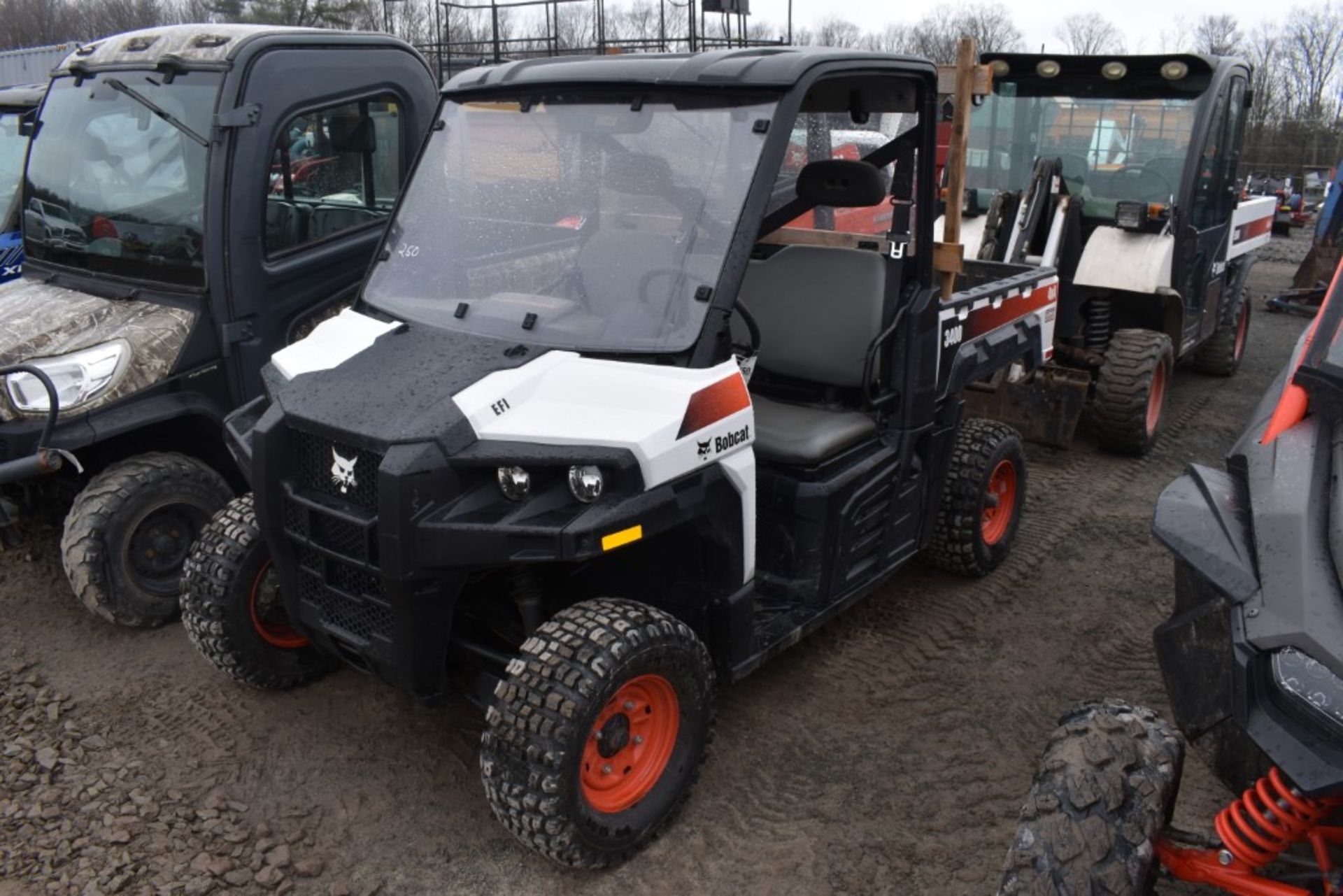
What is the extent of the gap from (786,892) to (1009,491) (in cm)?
259

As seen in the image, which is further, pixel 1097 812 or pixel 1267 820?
pixel 1097 812

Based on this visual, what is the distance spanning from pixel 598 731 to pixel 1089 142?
17.6 feet

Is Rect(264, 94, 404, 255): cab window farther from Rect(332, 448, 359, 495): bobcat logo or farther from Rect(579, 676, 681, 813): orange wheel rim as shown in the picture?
Rect(579, 676, 681, 813): orange wheel rim

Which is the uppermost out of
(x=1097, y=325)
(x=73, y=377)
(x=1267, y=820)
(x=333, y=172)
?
(x=333, y=172)

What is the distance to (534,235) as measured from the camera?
3.23 meters

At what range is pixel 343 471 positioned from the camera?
281 cm

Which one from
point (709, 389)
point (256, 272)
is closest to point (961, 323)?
point (709, 389)

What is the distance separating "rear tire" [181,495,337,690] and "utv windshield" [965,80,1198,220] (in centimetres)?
474

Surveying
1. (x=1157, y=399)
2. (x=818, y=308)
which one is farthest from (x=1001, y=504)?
(x=1157, y=399)

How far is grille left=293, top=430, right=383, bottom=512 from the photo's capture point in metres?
2.77

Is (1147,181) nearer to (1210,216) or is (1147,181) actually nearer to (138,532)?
(1210,216)

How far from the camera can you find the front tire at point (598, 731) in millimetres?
2713

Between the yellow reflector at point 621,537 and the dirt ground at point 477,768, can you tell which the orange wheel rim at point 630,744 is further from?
the yellow reflector at point 621,537

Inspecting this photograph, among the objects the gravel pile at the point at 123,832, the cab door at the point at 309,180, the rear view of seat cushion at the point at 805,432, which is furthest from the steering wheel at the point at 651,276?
the gravel pile at the point at 123,832
